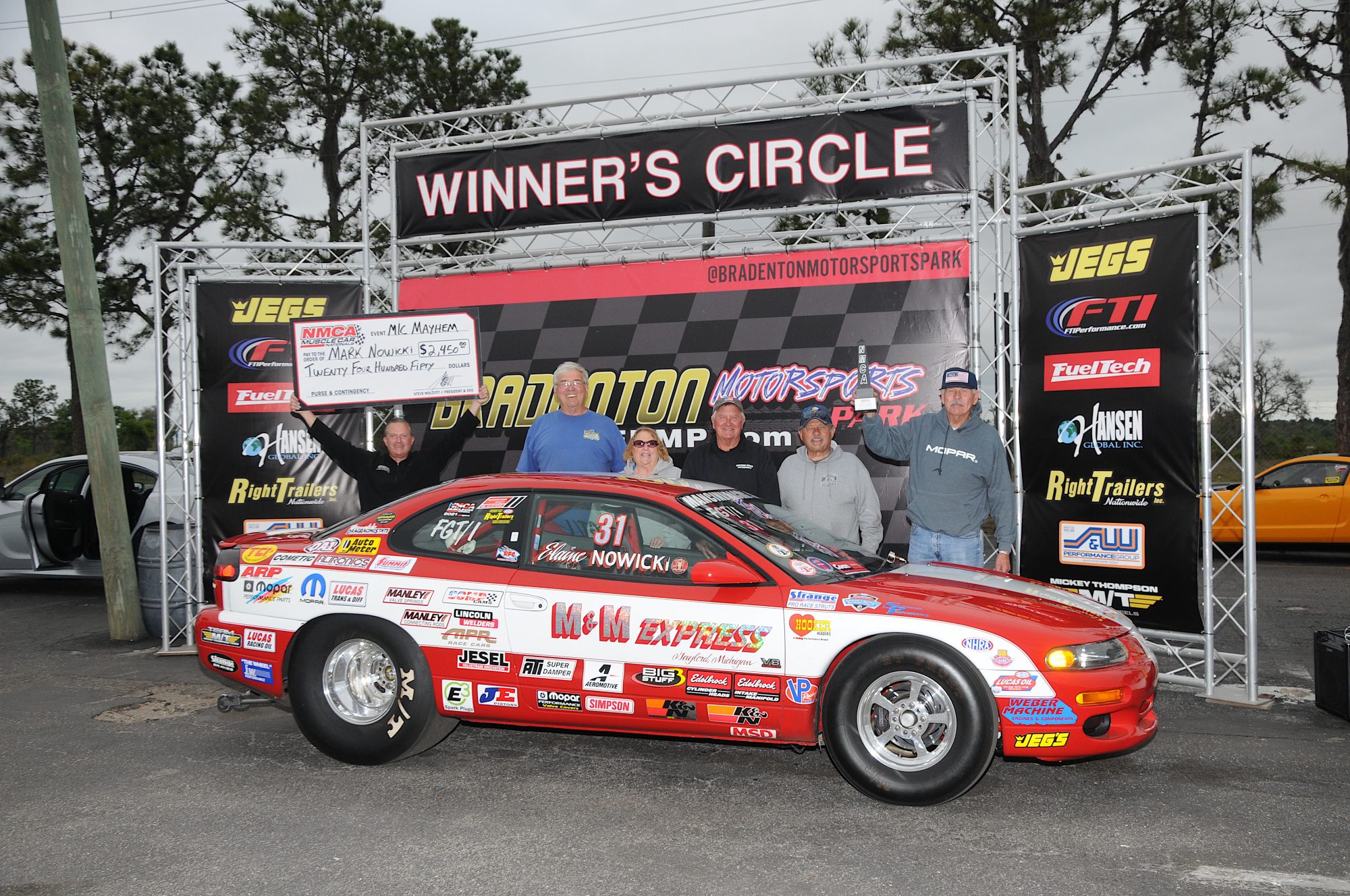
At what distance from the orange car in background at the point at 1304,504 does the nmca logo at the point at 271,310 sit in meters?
10.1

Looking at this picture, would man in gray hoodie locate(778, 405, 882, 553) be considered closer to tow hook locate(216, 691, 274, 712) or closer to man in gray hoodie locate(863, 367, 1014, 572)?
man in gray hoodie locate(863, 367, 1014, 572)

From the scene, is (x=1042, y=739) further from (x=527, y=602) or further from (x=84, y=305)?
(x=84, y=305)

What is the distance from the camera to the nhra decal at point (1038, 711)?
4.09 meters

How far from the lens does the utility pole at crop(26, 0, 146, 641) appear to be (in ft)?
27.6

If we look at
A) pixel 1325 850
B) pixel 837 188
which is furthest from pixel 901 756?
pixel 837 188

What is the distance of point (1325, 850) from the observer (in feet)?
12.1

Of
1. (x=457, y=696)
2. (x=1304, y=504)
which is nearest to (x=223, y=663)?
(x=457, y=696)

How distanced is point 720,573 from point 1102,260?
403cm

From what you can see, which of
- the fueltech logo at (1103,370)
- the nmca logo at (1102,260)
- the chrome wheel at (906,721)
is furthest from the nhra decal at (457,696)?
the nmca logo at (1102,260)

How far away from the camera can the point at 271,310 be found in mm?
8477

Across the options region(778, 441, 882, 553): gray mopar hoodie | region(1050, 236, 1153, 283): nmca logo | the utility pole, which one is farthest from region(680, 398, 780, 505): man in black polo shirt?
the utility pole

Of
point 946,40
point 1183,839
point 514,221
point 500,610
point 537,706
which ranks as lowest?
point 1183,839

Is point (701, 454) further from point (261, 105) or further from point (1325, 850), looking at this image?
point (261, 105)

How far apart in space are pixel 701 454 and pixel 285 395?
3844 mm
